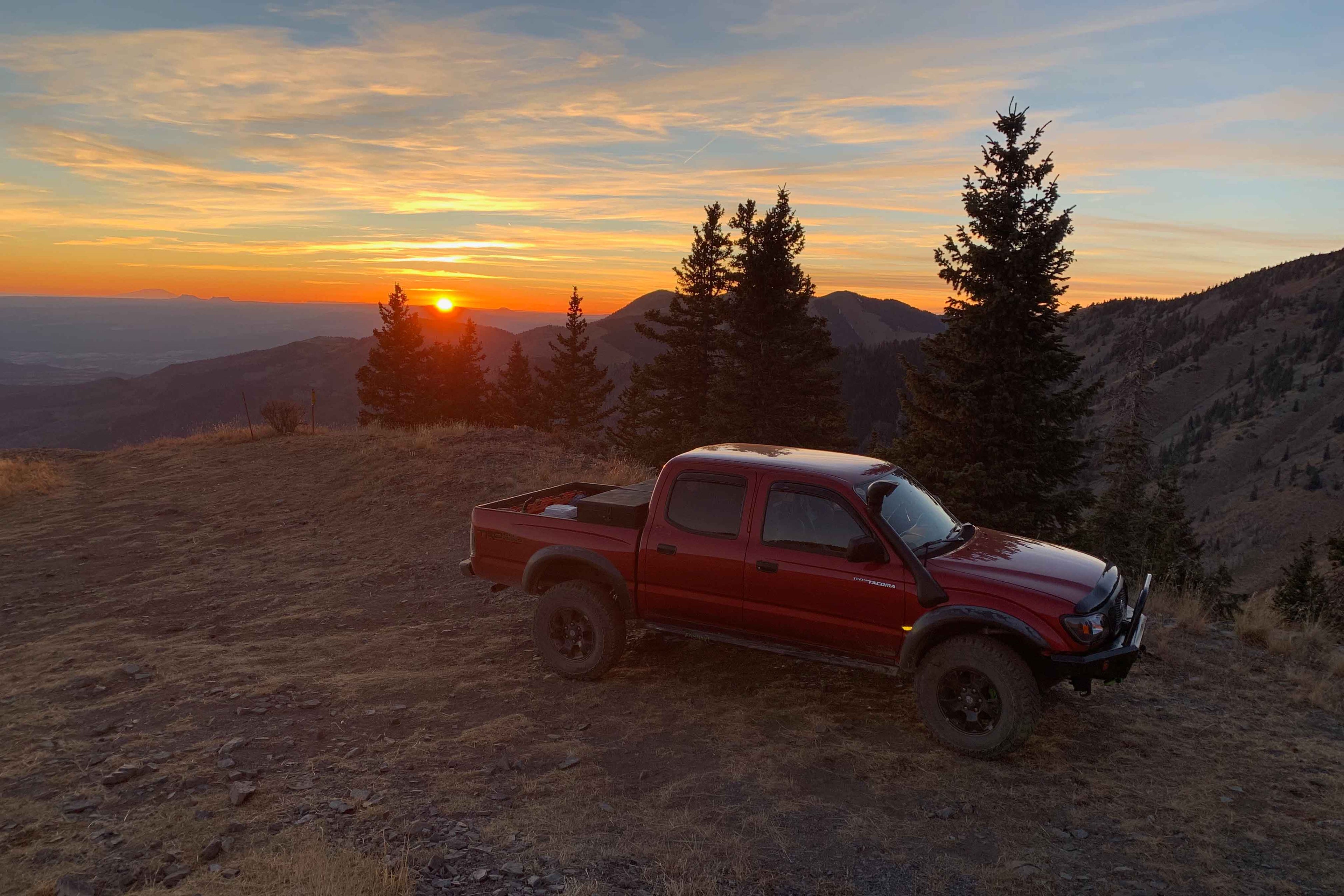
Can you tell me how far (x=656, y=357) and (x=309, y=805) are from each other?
28.9 metres

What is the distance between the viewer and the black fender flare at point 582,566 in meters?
6.62

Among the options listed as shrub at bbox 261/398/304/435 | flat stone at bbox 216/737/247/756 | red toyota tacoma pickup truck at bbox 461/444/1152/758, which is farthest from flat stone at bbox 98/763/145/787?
shrub at bbox 261/398/304/435

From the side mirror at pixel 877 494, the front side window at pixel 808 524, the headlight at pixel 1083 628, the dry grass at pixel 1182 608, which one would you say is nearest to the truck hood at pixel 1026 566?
the headlight at pixel 1083 628

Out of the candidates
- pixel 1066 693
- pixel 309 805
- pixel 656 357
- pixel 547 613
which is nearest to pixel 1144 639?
pixel 1066 693

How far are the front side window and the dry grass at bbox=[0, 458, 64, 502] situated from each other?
17.4m

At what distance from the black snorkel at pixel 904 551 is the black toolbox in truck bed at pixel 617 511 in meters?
1.95

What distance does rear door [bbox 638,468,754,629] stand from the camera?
6.18 meters

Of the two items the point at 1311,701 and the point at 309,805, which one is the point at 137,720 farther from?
the point at 1311,701

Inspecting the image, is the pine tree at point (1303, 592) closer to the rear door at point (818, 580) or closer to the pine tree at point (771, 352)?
the rear door at point (818, 580)

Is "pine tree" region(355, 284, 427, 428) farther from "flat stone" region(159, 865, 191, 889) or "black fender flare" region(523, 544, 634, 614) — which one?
"flat stone" region(159, 865, 191, 889)

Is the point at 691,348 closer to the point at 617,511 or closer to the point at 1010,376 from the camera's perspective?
the point at 1010,376

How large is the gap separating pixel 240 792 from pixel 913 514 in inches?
205

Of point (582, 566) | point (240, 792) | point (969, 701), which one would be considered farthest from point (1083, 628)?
point (240, 792)

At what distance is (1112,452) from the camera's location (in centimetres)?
3506
